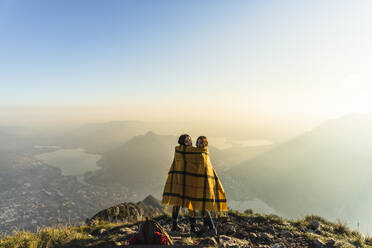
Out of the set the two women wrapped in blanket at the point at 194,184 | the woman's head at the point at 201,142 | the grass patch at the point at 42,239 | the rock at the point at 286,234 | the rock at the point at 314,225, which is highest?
the woman's head at the point at 201,142

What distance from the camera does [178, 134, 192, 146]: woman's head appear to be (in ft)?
20.9

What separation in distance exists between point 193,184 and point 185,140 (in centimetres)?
141

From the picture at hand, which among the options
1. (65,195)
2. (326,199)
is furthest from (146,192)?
(326,199)

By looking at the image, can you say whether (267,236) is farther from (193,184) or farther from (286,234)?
(193,184)

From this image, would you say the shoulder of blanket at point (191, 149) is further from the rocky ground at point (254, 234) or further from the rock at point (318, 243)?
the rock at point (318, 243)

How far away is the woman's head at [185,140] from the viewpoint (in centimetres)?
637

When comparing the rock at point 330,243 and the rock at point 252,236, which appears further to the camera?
the rock at point 252,236

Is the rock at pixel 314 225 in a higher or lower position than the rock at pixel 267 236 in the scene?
lower

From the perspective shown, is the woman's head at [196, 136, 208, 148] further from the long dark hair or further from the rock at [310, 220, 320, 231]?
the rock at [310, 220, 320, 231]

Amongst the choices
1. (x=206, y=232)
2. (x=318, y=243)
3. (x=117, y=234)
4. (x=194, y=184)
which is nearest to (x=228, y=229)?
(x=206, y=232)

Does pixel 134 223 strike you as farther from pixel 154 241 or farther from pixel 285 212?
pixel 285 212

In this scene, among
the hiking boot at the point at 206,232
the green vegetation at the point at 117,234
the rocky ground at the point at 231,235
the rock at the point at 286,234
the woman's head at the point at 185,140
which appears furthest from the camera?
the rock at the point at 286,234

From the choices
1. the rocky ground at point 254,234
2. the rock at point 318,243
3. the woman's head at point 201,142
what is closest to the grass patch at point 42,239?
the rocky ground at point 254,234

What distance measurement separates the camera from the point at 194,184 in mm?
6121
